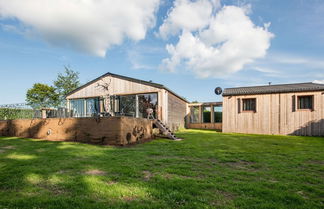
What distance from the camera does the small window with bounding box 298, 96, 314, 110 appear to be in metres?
13.6

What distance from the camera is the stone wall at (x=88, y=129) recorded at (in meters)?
8.52

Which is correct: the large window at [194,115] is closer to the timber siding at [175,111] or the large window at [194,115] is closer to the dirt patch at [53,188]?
the timber siding at [175,111]

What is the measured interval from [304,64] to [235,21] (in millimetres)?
9993

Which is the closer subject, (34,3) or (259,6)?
(34,3)

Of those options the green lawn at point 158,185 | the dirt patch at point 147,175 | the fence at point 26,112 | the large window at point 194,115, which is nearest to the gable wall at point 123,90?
the fence at point 26,112

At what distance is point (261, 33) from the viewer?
13586mm

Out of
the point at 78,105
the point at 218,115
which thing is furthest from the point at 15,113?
the point at 218,115

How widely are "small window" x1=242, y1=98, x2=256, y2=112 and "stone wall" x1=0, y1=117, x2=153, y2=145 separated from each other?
30.0 ft

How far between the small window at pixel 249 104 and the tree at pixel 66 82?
28109 millimetres

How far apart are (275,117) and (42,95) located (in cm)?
3253

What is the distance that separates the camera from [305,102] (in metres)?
13.9

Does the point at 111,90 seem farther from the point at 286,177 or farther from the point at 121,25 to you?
the point at 286,177

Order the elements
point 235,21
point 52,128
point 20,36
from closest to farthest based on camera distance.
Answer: point 52,128
point 235,21
point 20,36

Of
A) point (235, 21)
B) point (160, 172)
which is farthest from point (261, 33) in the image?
point (160, 172)
